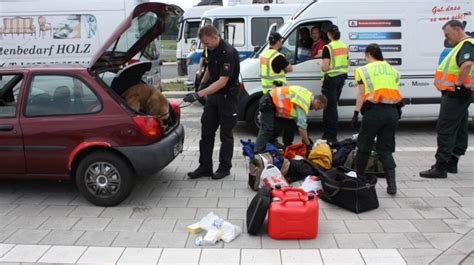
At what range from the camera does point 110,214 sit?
4.62m

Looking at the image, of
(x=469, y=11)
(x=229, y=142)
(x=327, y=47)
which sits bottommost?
(x=229, y=142)

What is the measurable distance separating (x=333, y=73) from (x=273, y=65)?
Answer: 43.9 inches

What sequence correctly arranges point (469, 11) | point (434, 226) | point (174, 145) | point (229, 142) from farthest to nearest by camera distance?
point (469, 11)
point (229, 142)
point (174, 145)
point (434, 226)

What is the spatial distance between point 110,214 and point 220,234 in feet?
4.23

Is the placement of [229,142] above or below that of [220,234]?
above

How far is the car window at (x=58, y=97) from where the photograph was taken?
470 centimetres

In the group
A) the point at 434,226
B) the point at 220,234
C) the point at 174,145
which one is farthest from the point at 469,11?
the point at 220,234

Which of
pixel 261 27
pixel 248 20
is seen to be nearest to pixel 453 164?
pixel 261 27

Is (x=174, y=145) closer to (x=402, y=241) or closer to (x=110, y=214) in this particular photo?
(x=110, y=214)

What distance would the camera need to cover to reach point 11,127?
15.4 ft

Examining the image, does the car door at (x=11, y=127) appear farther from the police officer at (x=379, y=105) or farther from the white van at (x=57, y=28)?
the white van at (x=57, y=28)

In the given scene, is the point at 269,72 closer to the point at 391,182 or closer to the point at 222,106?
the point at 222,106

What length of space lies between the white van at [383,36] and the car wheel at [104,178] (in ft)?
11.9

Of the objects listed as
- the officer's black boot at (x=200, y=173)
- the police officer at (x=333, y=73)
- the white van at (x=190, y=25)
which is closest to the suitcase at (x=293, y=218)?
the officer's black boot at (x=200, y=173)
